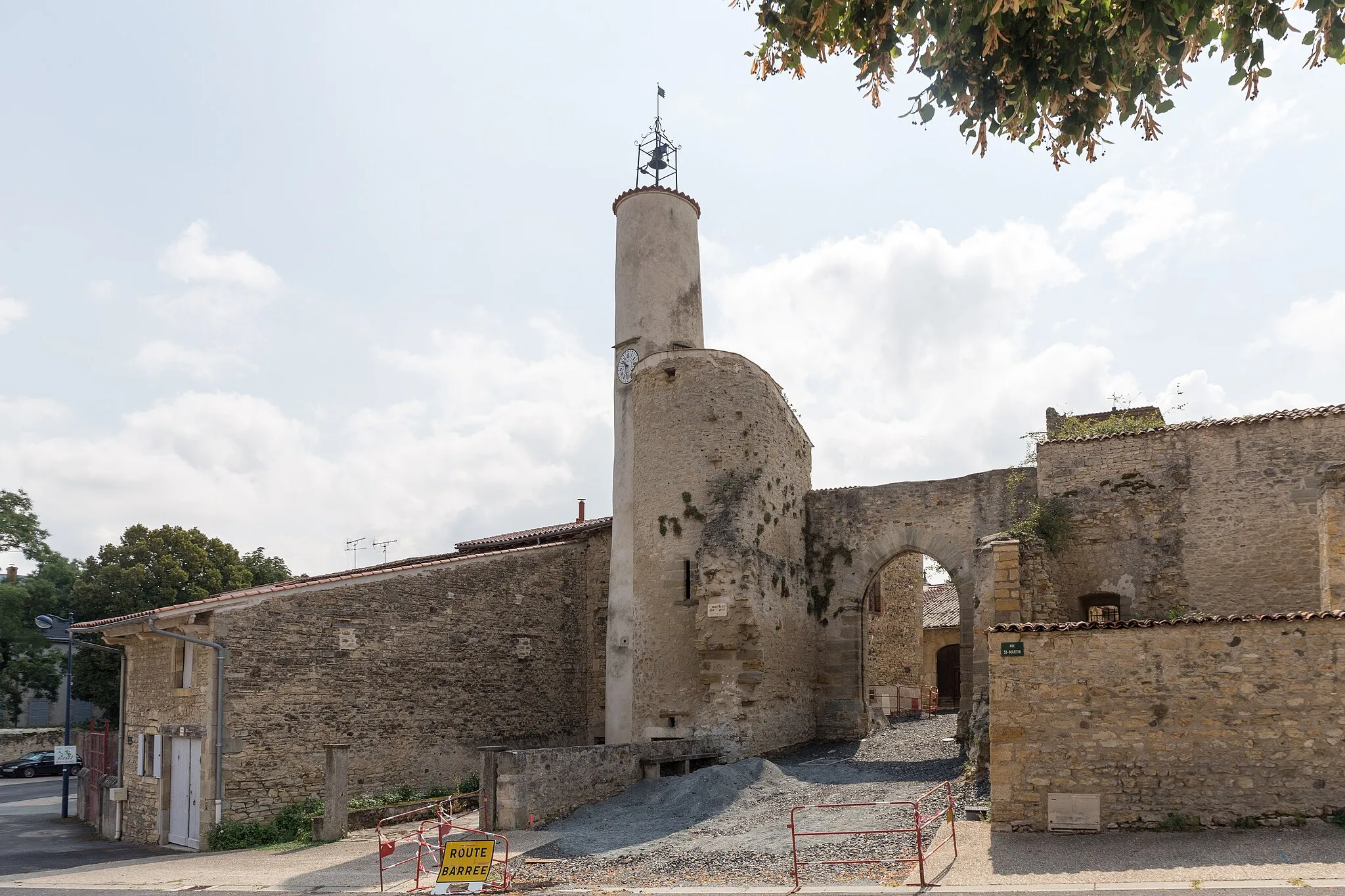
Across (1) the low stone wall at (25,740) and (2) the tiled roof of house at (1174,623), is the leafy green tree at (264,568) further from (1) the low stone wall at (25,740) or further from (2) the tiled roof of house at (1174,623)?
(2) the tiled roof of house at (1174,623)

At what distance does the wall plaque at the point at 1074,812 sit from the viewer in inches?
412

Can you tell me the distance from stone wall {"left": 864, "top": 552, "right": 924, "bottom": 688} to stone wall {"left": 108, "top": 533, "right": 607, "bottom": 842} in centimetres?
884

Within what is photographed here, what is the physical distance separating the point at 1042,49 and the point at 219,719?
47.4 ft

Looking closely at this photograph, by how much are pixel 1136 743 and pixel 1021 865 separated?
2.04 meters

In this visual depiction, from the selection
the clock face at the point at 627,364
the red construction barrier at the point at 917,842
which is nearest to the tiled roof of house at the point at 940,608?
the clock face at the point at 627,364

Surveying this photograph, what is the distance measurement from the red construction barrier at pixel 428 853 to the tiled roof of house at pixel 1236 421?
38.1ft

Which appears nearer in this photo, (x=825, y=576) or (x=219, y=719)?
(x=219, y=719)

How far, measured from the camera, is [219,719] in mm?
15156

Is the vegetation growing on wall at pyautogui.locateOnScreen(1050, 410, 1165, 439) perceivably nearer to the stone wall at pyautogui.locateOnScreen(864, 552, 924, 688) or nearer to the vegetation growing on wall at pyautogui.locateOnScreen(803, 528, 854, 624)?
the vegetation growing on wall at pyautogui.locateOnScreen(803, 528, 854, 624)

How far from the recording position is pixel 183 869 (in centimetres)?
1347

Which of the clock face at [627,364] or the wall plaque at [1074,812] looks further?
the clock face at [627,364]

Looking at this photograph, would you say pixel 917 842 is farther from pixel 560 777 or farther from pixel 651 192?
pixel 651 192

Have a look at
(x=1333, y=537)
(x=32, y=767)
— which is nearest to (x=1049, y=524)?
(x=1333, y=537)

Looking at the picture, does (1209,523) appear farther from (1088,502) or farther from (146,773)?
(146,773)
